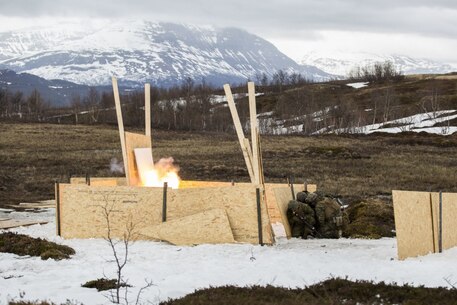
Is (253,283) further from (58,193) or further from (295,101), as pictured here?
(295,101)

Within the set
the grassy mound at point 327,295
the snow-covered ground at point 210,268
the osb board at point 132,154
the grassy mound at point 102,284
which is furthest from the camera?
the osb board at point 132,154

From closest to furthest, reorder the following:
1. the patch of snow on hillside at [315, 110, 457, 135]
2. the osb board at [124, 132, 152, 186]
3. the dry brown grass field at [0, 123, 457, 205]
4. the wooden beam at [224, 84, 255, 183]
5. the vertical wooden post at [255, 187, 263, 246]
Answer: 1. the vertical wooden post at [255, 187, 263, 246]
2. the wooden beam at [224, 84, 255, 183]
3. the osb board at [124, 132, 152, 186]
4. the dry brown grass field at [0, 123, 457, 205]
5. the patch of snow on hillside at [315, 110, 457, 135]

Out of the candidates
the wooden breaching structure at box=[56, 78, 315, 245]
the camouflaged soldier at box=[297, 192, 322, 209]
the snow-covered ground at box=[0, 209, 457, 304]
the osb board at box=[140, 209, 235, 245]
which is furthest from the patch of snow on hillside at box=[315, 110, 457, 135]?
the snow-covered ground at box=[0, 209, 457, 304]

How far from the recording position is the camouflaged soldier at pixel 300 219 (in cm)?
2069

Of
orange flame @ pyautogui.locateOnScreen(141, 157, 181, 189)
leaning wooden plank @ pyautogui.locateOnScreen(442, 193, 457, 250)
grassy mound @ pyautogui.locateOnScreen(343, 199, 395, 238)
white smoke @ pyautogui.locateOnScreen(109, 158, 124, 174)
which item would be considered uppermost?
orange flame @ pyautogui.locateOnScreen(141, 157, 181, 189)

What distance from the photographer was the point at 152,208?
2006 centimetres

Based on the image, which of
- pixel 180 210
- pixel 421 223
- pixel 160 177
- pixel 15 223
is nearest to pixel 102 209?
pixel 180 210

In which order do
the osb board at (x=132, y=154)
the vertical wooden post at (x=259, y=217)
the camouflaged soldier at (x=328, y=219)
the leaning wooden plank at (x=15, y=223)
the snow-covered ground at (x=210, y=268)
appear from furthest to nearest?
1. the osb board at (x=132, y=154)
2. the leaning wooden plank at (x=15, y=223)
3. the camouflaged soldier at (x=328, y=219)
4. the vertical wooden post at (x=259, y=217)
5. the snow-covered ground at (x=210, y=268)

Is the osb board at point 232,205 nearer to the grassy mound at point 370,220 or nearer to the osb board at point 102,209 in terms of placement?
the osb board at point 102,209

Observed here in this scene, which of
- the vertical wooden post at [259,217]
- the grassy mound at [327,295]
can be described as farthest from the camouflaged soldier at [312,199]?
the grassy mound at [327,295]

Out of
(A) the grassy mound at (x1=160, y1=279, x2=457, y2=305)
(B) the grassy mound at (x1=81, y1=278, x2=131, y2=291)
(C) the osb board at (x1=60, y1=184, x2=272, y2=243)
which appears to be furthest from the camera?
(C) the osb board at (x1=60, y1=184, x2=272, y2=243)

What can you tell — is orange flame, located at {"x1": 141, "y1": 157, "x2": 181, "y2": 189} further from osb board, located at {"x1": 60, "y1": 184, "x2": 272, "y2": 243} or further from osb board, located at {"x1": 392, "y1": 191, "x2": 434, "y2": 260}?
osb board, located at {"x1": 392, "y1": 191, "x2": 434, "y2": 260}

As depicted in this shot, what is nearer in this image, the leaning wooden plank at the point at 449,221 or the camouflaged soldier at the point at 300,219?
the leaning wooden plank at the point at 449,221

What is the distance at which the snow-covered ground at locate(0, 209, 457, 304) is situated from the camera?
13.2m
